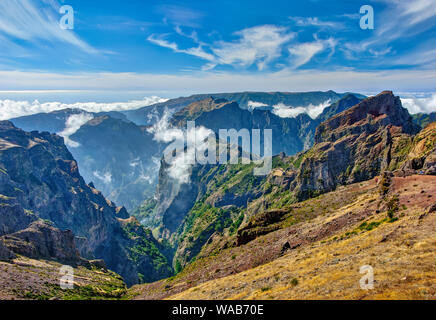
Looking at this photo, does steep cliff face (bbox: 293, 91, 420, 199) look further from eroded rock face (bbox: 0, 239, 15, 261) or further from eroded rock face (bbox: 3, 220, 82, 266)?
eroded rock face (bbox: 0, 239, 15, 261)

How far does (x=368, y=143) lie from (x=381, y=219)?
10783cm

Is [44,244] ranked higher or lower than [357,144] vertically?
lower

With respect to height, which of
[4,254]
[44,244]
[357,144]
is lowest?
[44,244]

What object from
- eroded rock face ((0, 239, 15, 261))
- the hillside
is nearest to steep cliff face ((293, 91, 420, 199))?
the hillside

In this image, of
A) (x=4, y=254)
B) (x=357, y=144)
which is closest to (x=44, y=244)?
(x=4, y=254)

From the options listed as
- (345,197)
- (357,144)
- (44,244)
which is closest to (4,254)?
(44,244)

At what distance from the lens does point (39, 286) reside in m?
70.8

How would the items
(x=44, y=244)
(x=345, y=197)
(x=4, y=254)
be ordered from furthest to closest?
(x=44, y=244) < (x=345, y=197) < (x=4, y=254)

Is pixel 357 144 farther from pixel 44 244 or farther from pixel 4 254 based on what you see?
pixel 4 254

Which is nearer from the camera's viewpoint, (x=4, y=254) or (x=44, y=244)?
(x=4, y=254)

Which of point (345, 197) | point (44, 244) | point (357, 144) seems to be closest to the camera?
point (345, 197)

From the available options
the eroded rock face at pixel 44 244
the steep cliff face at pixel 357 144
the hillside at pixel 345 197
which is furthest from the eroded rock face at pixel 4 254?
the steep cliff face at pixel 357 144
